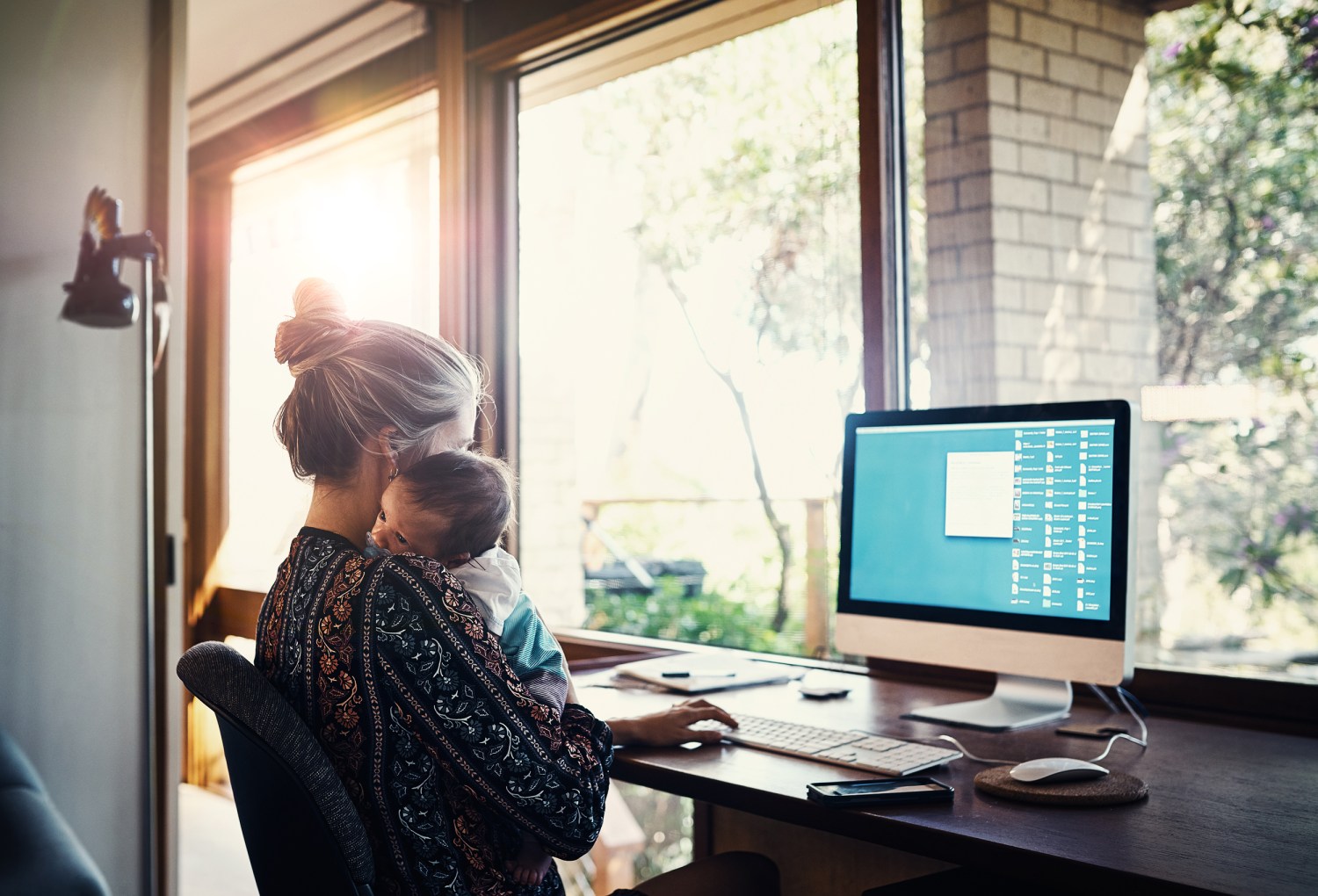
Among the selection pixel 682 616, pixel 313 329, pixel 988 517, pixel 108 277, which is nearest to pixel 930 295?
pixel 988 517

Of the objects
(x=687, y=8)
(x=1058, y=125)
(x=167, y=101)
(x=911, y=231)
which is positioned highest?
(x=687, y=8)

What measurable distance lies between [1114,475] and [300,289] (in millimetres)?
1181

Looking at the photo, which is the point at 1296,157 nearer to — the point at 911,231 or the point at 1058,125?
the point at 1058,125

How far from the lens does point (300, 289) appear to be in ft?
5.12

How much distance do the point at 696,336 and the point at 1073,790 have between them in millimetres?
1974

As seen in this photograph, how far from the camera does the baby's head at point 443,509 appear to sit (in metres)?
1.44

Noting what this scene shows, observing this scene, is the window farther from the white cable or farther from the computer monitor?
the computer monitor

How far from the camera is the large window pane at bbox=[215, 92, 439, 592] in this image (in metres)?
3.45

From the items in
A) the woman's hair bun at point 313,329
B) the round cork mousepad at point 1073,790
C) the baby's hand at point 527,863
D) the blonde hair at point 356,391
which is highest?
the woman's hair bun at point 313,329

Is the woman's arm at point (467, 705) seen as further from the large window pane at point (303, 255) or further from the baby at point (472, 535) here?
the large window pane at point (303, 255)

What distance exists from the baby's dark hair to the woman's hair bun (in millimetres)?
183

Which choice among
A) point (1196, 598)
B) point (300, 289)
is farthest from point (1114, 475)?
point (300, 289)

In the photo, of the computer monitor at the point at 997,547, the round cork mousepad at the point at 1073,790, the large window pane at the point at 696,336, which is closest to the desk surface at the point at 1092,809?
the round cork mousepad at the point at 1073,790

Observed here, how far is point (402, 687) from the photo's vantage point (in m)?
1.24
